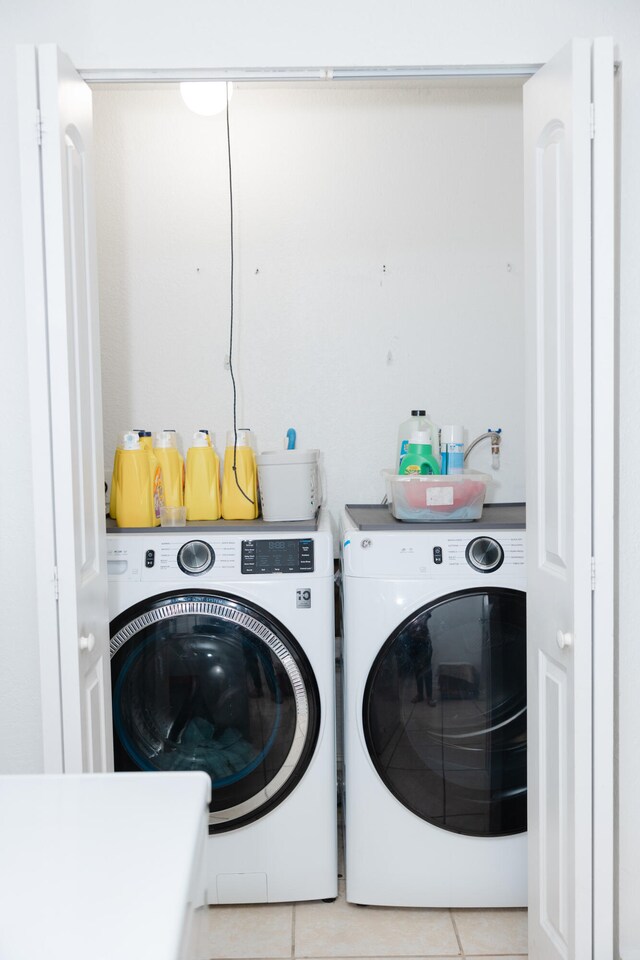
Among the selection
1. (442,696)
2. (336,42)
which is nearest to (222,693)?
(442,696)

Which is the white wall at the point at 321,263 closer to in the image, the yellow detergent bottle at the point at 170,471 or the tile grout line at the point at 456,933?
the yellow detergent bottle at the point at 170,471

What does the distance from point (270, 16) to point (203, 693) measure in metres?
1.67

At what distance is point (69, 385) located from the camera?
1.68 meters

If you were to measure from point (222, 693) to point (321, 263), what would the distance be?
1484mm

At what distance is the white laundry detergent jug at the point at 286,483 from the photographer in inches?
95.3

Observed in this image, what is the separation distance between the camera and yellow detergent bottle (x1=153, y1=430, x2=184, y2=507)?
99.0 inches

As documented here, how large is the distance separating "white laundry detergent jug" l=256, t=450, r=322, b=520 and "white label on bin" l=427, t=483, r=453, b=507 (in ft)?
1.16

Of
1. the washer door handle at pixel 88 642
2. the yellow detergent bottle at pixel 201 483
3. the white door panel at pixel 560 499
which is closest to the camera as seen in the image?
the white door panel at pixel 560 499

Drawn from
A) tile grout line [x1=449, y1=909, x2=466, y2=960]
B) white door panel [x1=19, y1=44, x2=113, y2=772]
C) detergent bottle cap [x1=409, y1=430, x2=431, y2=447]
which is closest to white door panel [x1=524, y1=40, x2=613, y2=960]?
tile grout line [x1=449, y1=909, x2=466, y2=960]

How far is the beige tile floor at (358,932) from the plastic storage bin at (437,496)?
110 cm

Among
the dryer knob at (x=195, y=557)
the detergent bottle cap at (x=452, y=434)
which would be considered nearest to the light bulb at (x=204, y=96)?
the detergent bottle cap at (x=452, y=434)

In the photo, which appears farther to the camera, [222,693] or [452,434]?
[452,434]

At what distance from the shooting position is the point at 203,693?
7.59 ft

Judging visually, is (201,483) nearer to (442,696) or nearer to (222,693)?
(222,693)
